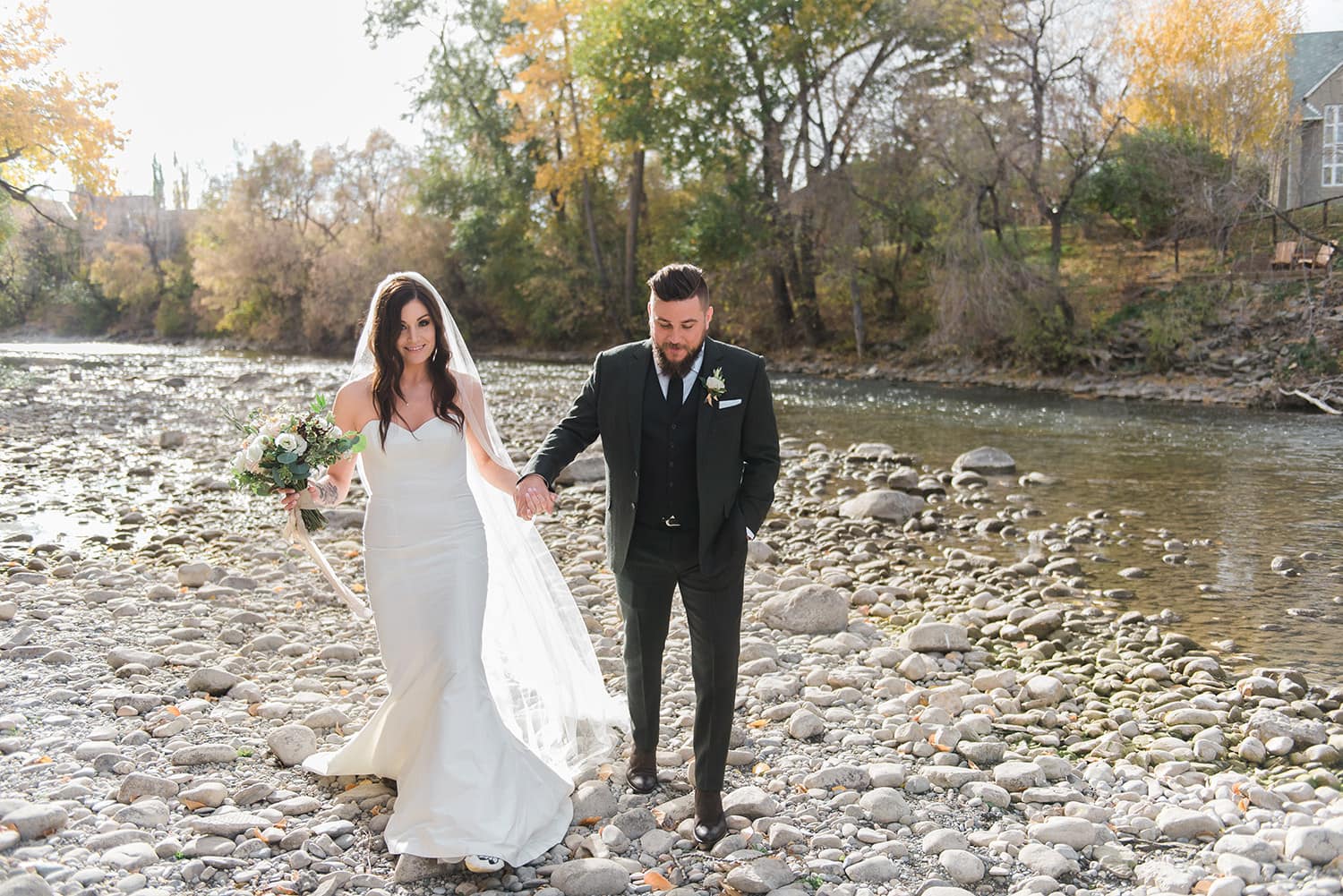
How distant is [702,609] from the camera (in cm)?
450

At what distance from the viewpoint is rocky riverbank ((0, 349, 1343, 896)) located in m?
4.17

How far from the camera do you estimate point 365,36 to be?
45.0 metres

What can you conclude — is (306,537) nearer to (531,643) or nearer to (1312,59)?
(531,643)

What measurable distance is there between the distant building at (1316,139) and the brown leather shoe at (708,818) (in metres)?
30.3

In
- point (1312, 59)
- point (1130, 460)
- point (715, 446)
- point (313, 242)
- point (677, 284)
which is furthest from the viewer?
point (313, 242)

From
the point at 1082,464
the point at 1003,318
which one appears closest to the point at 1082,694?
the point at 1082,464

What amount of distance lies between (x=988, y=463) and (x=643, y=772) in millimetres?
11185

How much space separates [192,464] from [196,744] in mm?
11087

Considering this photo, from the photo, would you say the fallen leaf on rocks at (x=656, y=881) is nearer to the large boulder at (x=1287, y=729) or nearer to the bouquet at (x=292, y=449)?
the bouquet at (x=292, y=449)

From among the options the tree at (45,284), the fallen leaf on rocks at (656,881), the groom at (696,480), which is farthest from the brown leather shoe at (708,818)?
the tree at (45,284)

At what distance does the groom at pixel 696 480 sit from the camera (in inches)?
173

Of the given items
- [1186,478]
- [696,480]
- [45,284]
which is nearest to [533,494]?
[696,480]

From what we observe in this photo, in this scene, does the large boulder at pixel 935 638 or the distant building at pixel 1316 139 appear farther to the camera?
the distant building at pixel 1316 139

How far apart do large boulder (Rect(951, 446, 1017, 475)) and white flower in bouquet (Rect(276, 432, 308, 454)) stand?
1167 centimetres
